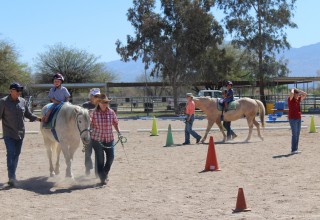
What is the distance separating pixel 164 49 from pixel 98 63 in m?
25.5

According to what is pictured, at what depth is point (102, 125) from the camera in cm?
873

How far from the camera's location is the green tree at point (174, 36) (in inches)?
1529

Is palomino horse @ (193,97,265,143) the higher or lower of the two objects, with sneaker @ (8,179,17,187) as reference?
higher

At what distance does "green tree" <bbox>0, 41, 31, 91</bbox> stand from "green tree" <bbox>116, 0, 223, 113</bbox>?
473 inches

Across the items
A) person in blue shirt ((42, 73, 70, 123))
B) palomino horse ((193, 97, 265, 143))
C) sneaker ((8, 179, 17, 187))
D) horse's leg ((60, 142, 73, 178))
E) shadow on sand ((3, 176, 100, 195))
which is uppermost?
person in blue shirt ((42, 73, 70, 123))

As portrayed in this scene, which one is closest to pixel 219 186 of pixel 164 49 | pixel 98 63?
pixel 164 49

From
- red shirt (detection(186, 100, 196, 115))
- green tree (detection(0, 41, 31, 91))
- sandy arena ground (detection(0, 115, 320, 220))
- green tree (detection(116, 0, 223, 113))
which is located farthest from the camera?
green tree (detection(0, 41, 31, 91))

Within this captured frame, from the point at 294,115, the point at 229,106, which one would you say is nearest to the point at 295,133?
the point at 294,115

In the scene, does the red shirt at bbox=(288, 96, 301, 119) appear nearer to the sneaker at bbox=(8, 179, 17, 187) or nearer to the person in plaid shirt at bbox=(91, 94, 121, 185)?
the person in plaid shirt at bbox=(91, 94, 121, 185)

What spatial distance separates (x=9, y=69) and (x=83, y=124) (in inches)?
1604

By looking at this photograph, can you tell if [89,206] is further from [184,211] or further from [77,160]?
[77,160]

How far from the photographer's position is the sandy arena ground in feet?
21.4

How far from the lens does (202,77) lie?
138ft

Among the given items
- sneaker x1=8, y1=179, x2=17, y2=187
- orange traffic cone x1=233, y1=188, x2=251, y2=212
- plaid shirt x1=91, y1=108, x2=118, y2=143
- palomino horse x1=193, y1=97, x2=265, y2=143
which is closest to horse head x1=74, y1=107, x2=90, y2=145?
plaid shirt x1=91, y1=108, x2=118, y2=143
